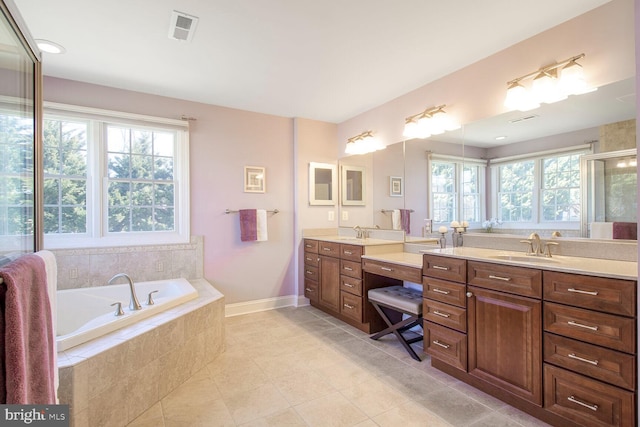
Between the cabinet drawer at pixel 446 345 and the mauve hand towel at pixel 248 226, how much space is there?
211 centimetres

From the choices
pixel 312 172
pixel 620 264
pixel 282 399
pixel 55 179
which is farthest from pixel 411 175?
pixel 55 179

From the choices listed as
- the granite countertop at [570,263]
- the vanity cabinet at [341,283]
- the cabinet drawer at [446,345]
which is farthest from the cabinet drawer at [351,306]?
the granite countertop at [570,263]

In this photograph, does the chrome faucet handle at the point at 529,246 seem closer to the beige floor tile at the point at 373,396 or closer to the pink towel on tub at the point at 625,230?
the pink towel on tub at the point at 625,230

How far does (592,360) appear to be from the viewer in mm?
1466

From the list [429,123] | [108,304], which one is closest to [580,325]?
[429,123]

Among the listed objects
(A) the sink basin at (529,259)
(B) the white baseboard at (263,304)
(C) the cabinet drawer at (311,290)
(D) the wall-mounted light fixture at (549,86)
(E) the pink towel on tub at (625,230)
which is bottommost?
(B) the white baseboard at (263,304)

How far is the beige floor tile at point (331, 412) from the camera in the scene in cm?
172

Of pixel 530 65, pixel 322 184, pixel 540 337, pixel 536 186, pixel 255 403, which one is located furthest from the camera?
pixel 322 184

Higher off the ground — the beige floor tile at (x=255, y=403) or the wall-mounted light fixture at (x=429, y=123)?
the wall-mounted light fixture at (x=429, y=123)

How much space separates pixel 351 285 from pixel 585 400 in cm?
189

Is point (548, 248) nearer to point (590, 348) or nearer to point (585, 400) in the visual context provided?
point (590, 348)

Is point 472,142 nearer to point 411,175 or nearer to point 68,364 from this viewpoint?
point 411,175

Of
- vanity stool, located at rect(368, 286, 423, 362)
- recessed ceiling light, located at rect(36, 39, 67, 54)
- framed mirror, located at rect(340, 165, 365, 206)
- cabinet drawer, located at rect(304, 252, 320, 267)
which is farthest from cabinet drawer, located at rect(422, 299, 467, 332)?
recessed ceiling light, located at rect(36, 39, 67, 54)

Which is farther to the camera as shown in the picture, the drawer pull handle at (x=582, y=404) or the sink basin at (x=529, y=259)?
the sink basin at (x=529, y=259)
